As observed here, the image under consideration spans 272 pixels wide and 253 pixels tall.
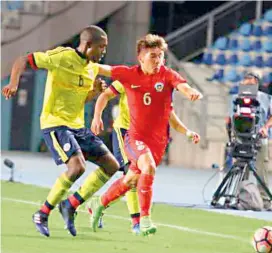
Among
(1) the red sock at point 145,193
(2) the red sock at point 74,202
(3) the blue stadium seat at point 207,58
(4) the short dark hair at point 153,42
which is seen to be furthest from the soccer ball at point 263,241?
(3) the blue stadium seat at point 207,58

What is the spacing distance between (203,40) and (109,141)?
17.5 feet

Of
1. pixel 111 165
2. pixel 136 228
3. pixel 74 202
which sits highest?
pixel 111 165

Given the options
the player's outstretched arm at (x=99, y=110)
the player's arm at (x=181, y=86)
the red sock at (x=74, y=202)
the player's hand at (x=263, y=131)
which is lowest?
the red sock at (x=74, y=202)

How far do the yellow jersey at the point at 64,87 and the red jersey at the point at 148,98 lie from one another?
1.19 ft

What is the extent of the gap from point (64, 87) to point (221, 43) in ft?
58.7

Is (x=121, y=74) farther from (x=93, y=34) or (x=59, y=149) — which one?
(x=59, y=149)

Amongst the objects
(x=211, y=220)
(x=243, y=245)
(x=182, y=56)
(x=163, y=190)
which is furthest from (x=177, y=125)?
(x=182, y=56)

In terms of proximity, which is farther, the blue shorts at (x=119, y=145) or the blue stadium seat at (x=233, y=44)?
the blue stadium seat at (x=233, y=44)

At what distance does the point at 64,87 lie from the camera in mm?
11688

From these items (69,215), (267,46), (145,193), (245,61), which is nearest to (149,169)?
(145,193)

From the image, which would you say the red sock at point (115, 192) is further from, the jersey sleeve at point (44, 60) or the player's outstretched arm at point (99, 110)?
the jersey sleeve at point (44, 60)

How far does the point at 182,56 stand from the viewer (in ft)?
95.5

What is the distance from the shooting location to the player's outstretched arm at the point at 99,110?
1203 centimetres

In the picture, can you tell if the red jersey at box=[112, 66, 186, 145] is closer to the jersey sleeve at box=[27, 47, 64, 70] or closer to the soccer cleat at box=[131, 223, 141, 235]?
the jersey sleeve at box=[27, 47, 64, 70]
